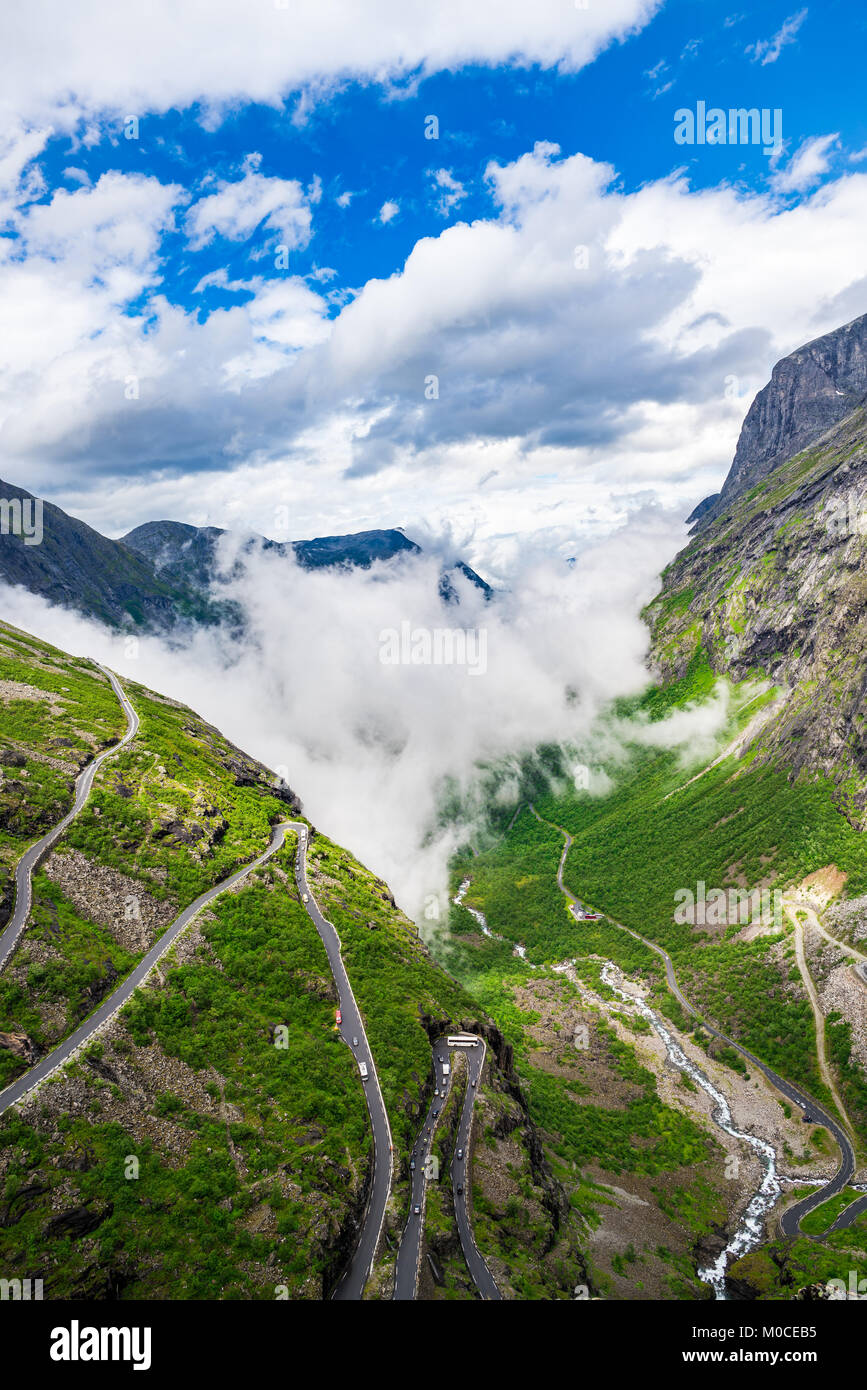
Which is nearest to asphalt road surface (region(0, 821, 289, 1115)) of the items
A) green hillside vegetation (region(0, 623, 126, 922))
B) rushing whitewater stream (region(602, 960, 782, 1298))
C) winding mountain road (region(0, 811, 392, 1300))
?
winding mountain road (region(0, 811, 392, 1300))

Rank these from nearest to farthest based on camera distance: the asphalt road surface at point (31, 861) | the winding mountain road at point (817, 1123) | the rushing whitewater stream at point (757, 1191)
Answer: the asphalt road surface at point (31, 861) < the rushing whitewater stream at point (757, 1191) < the winding mountain road at point (817, 1123)

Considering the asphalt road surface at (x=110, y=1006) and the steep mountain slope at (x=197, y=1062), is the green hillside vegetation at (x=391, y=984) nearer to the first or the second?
the steep mountain slope at (x=197, y=1062)

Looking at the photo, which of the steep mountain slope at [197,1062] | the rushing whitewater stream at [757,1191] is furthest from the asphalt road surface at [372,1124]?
the rushing whitewater stream at [757,1191]

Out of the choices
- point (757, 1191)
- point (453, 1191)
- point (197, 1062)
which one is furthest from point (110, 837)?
point (757, 1191)

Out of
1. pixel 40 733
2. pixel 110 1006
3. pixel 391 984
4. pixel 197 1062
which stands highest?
pixel 40 733

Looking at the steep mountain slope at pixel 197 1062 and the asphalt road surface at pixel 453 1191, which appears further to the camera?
the asphalt road surface at pixel 453 1191

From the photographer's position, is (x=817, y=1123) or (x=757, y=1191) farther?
(x=817, y=1123)

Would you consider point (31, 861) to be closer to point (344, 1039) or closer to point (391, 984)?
point (344, 1039)
